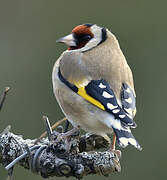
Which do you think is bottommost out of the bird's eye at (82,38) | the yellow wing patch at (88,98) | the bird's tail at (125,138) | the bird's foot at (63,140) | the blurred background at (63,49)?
the blurred background at (63,49)

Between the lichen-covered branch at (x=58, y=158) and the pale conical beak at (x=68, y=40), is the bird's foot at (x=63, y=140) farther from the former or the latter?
the pale conical beak at (x=68, y=40)

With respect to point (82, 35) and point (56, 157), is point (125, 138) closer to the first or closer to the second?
point (56, 157)

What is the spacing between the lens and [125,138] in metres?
3.07

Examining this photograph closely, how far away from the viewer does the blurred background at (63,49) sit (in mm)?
6242

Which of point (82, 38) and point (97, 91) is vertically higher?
point (82, 38)

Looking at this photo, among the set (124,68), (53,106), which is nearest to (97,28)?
(124,68)

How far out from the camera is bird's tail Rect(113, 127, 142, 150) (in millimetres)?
3025

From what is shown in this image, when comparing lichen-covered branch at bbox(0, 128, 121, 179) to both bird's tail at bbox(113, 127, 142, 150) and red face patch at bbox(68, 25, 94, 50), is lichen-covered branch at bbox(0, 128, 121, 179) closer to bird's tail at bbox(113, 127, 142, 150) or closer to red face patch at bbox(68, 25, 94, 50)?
bird's tail at bbox(113, 127, 142, 150)

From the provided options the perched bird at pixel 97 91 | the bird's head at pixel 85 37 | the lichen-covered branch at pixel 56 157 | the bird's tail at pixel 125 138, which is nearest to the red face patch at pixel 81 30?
the bird's head at pixel 85 37

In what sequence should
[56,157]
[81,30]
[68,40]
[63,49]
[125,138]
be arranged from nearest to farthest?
[56,157]
[125,138]
[68,40]
[81,30]
[63,49]

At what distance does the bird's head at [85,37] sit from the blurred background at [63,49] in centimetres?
203

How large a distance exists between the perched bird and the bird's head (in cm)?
8

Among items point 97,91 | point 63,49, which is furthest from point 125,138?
point 63,49

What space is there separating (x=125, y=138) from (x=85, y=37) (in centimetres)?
120
